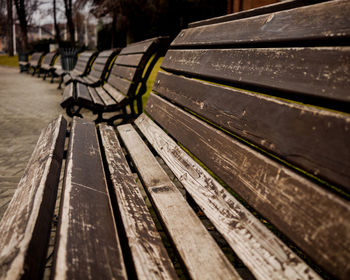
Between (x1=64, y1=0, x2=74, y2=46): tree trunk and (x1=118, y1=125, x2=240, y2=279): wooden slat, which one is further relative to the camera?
(x1=64, y1=0, x2=74, y2=46): tree trunk

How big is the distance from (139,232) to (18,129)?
3775mm

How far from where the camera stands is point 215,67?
4.42 ft

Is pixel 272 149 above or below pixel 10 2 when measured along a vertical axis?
below

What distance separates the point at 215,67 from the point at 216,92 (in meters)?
0.16

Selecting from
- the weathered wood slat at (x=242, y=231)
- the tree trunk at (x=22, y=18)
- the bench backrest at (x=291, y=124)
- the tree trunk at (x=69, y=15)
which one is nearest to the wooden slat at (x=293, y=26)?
the bench backrest at (x=291, y=124)

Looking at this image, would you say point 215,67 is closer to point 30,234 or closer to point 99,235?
point 99,235

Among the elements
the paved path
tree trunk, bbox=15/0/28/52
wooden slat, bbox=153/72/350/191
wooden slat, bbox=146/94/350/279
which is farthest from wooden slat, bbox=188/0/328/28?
tree trunk, bbox=15/0/28/52

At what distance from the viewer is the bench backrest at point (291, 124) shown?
657 millimetres

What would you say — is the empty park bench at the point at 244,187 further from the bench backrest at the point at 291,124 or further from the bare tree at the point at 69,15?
the bare tree at the point at 69,15

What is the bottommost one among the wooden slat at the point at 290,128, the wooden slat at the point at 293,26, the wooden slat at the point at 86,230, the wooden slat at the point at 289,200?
the wooden slat at the point at 86,230

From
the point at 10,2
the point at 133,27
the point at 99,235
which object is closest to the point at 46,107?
the point at 99,235

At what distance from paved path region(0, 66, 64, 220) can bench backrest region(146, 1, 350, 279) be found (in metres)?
1.67

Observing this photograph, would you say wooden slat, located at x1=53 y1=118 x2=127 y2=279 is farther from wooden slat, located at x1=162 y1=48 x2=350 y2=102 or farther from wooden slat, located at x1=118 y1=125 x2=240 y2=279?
wooden slat, located at x1=162 y1=48 x2=350 y2=102

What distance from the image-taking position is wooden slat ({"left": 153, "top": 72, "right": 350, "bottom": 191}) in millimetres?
665
